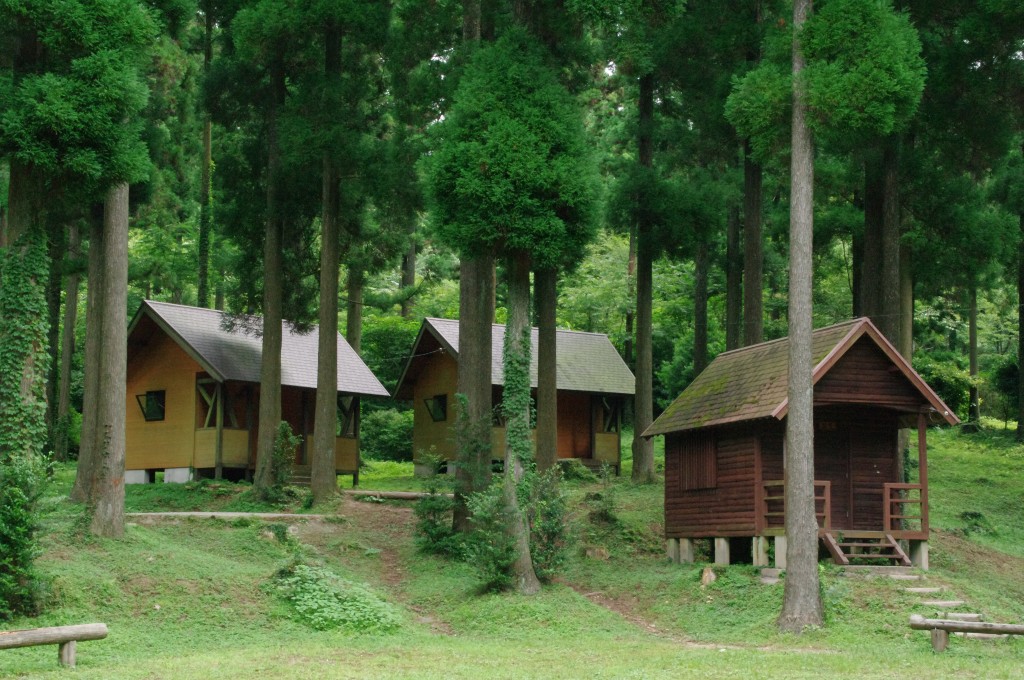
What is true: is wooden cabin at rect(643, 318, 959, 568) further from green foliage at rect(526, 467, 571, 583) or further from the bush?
the bush

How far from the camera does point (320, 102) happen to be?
25.0m

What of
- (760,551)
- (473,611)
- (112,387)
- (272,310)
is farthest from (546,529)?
(272,310)

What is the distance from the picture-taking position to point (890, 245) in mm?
23094

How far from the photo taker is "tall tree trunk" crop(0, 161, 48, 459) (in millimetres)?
15805

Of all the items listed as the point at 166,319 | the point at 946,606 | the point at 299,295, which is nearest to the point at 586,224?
the point at 946,606

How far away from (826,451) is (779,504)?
148 cm

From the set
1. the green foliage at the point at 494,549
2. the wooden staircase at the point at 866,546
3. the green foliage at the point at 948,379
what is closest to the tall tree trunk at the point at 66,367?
the green foliage at the point at 494,549

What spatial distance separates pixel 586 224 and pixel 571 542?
17.7 ft

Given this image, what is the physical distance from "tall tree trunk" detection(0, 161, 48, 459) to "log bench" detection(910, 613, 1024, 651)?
12.0 metres

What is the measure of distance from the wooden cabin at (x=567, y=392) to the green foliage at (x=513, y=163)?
16156mm

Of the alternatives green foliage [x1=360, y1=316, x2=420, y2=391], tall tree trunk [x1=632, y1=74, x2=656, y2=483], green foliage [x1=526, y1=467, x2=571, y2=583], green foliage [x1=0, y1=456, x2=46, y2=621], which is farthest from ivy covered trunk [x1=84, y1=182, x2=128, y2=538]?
green foliage [x1=360, y1=316, x2=420, y2=391]

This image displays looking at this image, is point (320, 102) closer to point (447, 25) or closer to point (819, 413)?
point (447, 25)

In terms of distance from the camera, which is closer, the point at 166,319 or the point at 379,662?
the point at 379,662

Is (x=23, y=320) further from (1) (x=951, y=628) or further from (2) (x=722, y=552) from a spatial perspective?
(1) (x=951, y=628)
